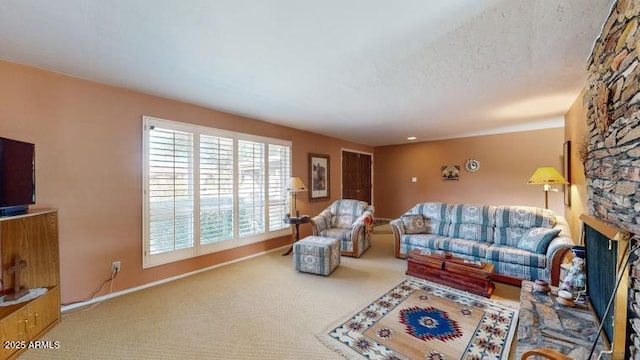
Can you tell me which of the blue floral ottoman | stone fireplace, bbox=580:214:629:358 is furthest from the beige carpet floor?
stone fireplace, bbox=580:214:629:358

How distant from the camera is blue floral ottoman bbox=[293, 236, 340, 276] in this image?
140 inches

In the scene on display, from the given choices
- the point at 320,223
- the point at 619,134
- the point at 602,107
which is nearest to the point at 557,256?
the point at 602,107

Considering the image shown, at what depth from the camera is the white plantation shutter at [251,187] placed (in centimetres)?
429

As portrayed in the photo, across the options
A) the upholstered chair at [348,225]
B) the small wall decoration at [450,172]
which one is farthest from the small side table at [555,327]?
the small wall decoration at [450,172]

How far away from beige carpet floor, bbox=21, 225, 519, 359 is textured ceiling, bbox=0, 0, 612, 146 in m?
2.43

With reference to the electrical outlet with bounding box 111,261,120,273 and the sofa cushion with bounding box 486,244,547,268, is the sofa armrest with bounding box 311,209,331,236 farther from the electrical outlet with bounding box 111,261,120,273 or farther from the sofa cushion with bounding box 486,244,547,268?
the electrical outlet with bounding box 111,261,120,273

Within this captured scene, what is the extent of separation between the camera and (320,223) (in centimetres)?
474

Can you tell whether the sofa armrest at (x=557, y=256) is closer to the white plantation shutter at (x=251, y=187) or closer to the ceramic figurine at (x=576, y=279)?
the ceramic figurine at (x=576, y=279)

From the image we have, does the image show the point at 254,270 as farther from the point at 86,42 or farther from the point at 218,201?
the point at 86,42

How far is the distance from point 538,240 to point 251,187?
13.7ft

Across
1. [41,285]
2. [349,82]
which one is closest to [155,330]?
[41,285]

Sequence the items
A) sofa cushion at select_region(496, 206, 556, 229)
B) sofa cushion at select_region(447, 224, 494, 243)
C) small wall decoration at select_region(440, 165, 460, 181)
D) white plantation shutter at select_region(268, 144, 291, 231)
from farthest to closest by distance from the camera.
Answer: small wall decoration at select_region(440, 165, 460, 181) → white plantation shutter at select_region(268, 144, 291, 231) → sofa cushion at select_region(447, 224, 494, 243) → sofa cushion at select_region(496, 206, 556, 229)

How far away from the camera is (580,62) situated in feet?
7.99

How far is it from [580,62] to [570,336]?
2408 mm
